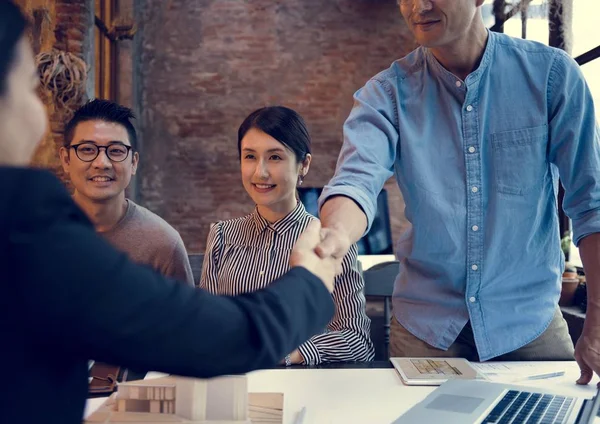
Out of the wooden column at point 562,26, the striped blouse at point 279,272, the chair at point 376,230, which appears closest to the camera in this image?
the striped blouse at point 279,272

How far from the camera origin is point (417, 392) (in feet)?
4.01

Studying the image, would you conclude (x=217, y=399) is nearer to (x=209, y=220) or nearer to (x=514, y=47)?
(x=514, y=47)

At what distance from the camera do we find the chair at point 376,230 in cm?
580

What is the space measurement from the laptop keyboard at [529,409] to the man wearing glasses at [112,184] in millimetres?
1376

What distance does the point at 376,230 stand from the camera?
590 centimetres

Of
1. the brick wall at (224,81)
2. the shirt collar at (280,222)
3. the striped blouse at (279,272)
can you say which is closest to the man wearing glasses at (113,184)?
the striped blouse at (279,272)

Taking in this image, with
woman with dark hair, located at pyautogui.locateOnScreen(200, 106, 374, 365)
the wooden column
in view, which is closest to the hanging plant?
woman with dark hair, located at pyautogui.locateOnScreen(200, 106, 374, 365)

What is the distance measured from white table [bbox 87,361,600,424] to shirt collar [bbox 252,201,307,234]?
0.82 m

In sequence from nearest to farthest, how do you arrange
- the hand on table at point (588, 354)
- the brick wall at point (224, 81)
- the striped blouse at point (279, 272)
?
the hand on table at point (588, 354), the striped blouse at point (279, 272), the brick wall at point (224, 81)

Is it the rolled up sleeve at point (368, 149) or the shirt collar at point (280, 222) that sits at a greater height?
the rolled up sleeve at point (368, 149)

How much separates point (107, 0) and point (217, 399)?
5.36m

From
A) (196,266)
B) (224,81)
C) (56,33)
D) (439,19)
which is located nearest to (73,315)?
(439,19)

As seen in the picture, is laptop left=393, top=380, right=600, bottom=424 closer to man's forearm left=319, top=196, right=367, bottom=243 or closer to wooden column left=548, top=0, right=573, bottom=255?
man's forearm left=319, top=196, right=367, bottom=243

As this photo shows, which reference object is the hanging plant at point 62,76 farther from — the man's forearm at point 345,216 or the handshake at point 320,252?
the handshake at point 320,252
